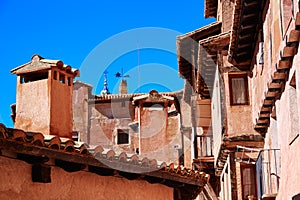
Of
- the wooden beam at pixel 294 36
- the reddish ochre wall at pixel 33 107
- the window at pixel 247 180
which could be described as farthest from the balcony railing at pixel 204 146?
the wooden beam at pixel 294 36

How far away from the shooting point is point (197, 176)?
14.0m

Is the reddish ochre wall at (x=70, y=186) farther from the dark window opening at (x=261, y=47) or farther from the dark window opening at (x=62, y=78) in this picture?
the dark window opening at (x=261, y=47)

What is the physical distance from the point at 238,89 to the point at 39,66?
6.85 meters

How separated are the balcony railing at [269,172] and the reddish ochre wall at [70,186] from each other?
90.2 inches

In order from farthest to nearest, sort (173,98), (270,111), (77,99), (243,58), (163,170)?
1. (77,99)
2. (173,98)
3. (243,58)
4. (270,111)
5. (163,170)

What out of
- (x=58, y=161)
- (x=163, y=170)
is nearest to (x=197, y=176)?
(x=163, y=170)

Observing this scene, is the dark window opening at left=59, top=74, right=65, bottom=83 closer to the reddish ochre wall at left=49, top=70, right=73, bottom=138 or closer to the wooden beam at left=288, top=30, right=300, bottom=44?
the reddish ochre wall at left=49, top=70, right=73, bottom=138

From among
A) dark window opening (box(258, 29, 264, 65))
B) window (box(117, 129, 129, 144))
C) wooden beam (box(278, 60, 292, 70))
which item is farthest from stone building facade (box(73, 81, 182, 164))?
wooden beam (box(278, 60, 292, 70))

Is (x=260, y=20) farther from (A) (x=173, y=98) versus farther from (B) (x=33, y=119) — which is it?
(A) (x=173, y=98)

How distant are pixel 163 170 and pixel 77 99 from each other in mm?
35359

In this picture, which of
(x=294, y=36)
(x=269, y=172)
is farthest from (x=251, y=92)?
(x=294, y=36)

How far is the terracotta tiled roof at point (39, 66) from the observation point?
13373 mm

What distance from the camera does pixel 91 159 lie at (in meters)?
10.6

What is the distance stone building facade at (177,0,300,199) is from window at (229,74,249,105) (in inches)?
1.1
